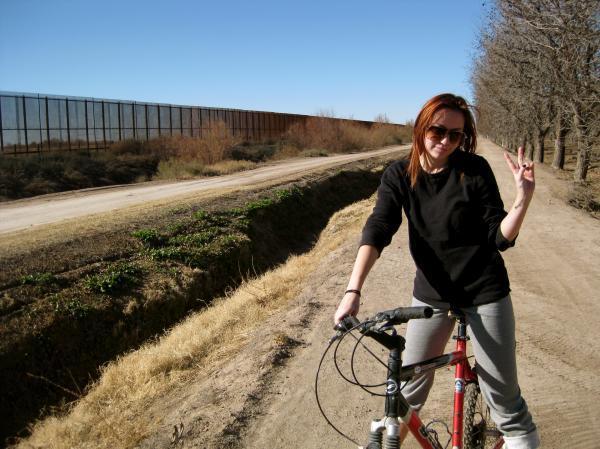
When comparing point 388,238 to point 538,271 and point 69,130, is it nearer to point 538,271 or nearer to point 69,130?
point 538,271

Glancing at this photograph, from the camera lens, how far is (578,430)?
4051 millimetres

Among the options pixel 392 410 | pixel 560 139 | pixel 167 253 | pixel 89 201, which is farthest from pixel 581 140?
pixel 392 410

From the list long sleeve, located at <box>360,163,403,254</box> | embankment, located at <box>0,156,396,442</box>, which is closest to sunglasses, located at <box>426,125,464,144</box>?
long sleeve, located at <box>360,163,403,254</box>

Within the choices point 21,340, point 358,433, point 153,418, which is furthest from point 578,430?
point 21,340

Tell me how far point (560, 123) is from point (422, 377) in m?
25.0

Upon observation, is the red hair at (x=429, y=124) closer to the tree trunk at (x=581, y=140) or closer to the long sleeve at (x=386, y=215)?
the long sleeve at (x=386, y=215)

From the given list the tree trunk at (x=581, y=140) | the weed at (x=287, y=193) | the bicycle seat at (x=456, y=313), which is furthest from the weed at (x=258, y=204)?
the bicycle seat at (x=456, y=313)

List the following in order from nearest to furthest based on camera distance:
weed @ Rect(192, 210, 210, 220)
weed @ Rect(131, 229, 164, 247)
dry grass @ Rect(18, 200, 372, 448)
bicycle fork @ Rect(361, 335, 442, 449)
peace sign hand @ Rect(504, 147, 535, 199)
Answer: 1. bicycle fork @ Rect(361, 335, 442, 449)
2. peace sign hand @ Rect(504, 147, 535, 199)
3. dry grass @ Rect(18, 200, 372, 448)
4. weed @ Rect(131, 229, 164, 247)
5. weed @ Rect(192, 210, 210, 220)

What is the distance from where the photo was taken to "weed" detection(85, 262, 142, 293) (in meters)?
10.6

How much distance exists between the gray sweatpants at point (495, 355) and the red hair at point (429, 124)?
2.18ft

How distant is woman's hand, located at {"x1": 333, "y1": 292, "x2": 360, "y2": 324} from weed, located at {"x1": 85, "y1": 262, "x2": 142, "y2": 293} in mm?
8874

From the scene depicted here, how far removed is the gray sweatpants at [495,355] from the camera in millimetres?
2654

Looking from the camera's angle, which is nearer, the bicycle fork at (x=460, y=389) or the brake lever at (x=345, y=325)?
the brake lever at (x=345, y=325)

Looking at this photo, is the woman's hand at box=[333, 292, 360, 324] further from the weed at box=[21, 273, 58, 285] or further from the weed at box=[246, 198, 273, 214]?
the weed at box=[246, 198, 273, 214]
